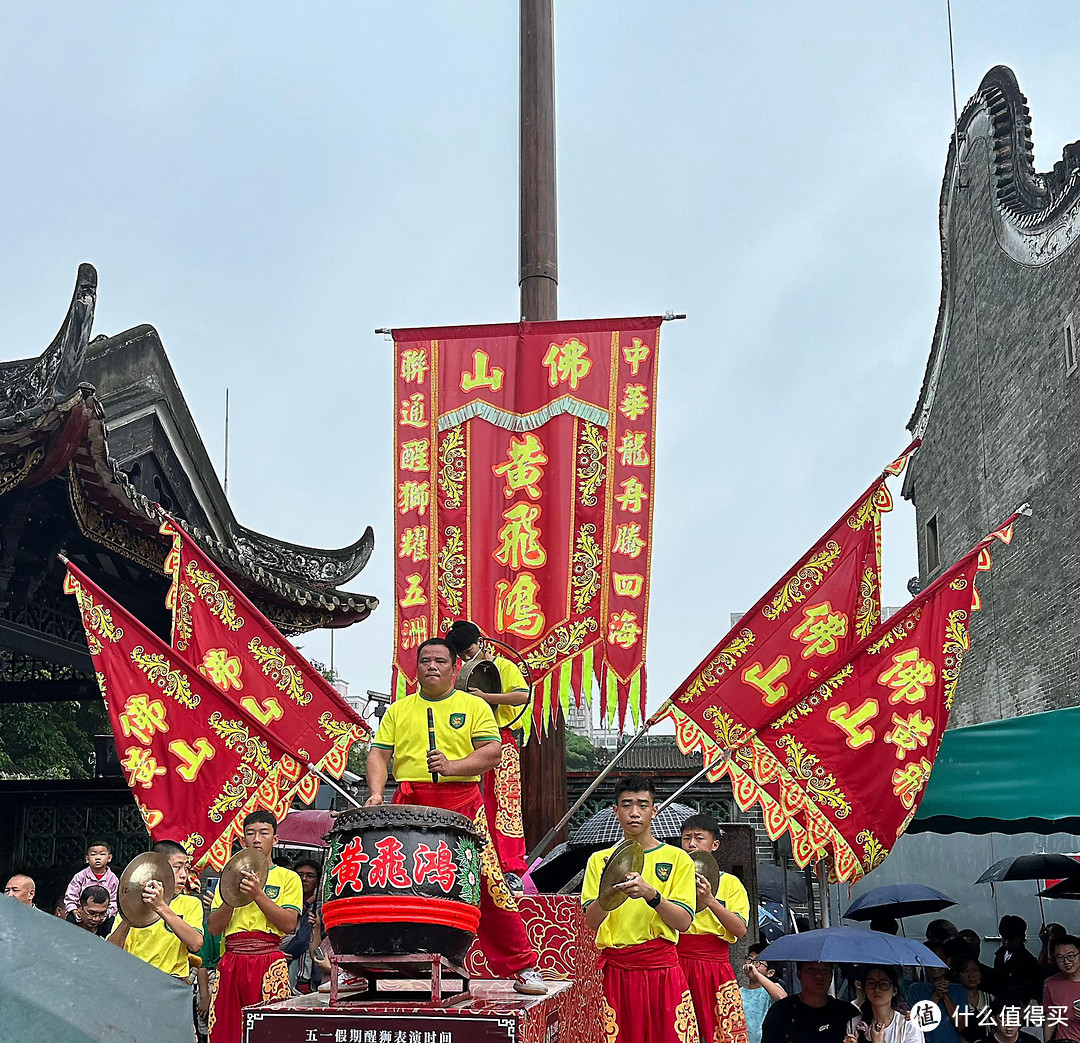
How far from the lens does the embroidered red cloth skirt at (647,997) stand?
5.62 m

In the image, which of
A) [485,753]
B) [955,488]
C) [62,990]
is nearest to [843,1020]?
[485,753]

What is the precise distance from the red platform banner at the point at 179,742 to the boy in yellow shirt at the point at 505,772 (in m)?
1.48

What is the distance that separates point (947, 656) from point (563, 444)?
110 inches

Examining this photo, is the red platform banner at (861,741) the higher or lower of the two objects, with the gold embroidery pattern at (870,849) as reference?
higher

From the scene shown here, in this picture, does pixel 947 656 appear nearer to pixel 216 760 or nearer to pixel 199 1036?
pixel 216 760

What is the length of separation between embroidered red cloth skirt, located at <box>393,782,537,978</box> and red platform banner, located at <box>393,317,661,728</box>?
2.41 meters

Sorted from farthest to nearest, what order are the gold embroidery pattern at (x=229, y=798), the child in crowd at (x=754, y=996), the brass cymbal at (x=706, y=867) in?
the child in crowd at (x=754, y=996), the gold embroidery pattern at (x=229, y=798), the brass cymbal at (x=706, y=867)

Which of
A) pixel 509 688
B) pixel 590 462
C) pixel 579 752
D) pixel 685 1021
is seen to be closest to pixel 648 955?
pixel 685 1021

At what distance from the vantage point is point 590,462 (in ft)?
27.8

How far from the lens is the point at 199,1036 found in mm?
7867

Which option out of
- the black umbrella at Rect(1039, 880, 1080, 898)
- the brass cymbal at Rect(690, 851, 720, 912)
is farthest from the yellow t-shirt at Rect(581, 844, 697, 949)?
the black umbrella at Rect(1039, 880, 1080, 898)

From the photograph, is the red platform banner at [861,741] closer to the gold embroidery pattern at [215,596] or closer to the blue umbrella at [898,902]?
the blue umbrella at [898,902]

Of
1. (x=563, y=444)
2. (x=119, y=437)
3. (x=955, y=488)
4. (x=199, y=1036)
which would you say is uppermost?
(x=955, y=488)

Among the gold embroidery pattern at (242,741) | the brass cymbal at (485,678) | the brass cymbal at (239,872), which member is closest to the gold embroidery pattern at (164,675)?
the gold embroidery pattern at (242,741)
